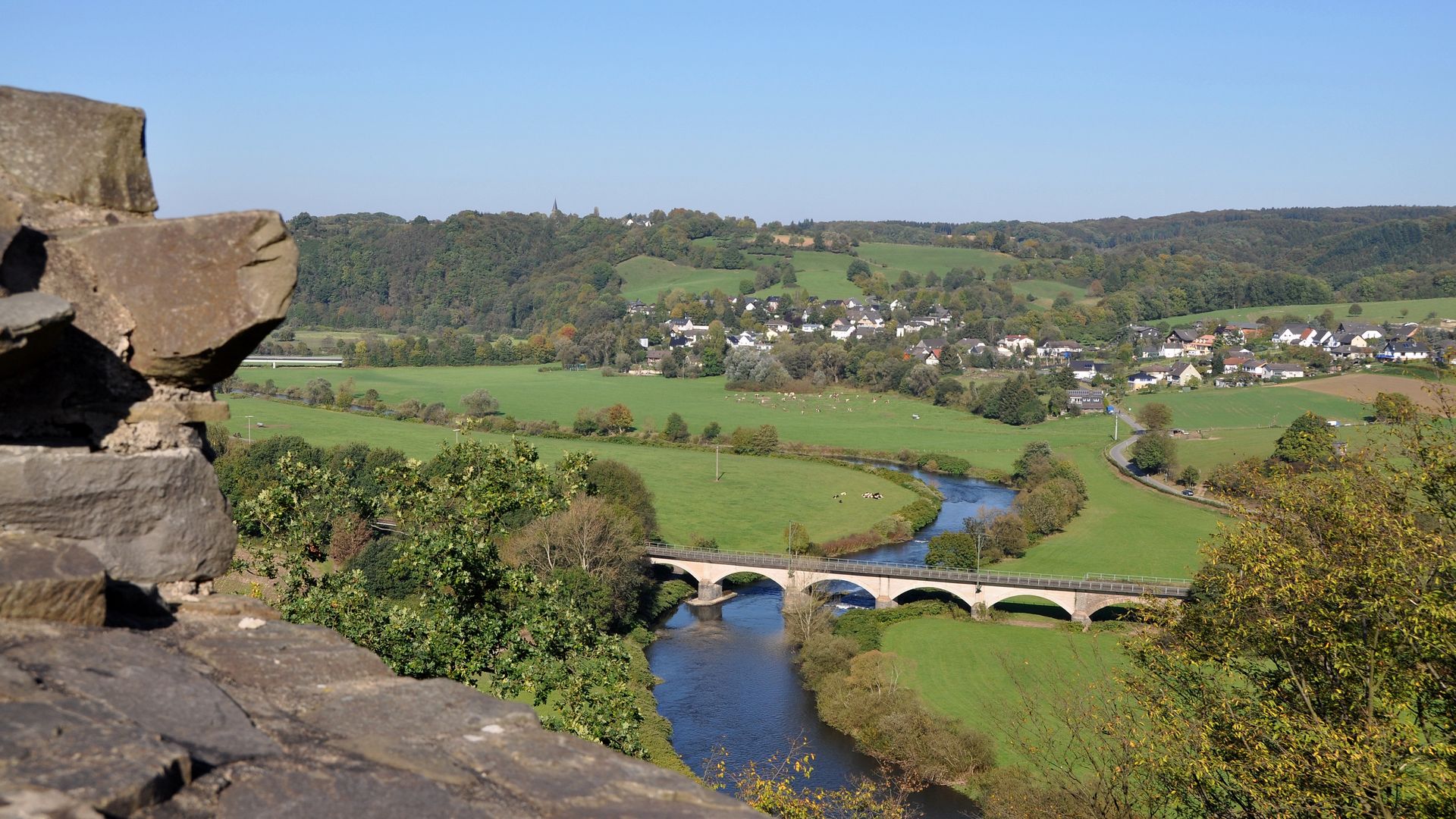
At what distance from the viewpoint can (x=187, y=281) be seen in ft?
20.1

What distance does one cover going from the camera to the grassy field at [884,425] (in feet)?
214

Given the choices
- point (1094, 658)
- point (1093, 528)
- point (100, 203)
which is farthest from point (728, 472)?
point (100, 203)

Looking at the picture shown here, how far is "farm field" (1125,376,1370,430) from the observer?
93000mm

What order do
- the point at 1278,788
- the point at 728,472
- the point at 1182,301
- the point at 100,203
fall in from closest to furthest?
the point at 100,203, the point at 1278,788, the point at 728,472, the point at 1182,301

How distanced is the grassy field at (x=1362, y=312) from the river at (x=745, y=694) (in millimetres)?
127883

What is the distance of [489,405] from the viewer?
100 metres

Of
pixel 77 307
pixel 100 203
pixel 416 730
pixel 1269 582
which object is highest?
pixel 100 203

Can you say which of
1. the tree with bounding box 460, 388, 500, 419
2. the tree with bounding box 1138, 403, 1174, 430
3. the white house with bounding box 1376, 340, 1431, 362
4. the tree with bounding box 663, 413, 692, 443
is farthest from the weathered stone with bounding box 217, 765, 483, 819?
the white house with bounding box 1376, 340, 1431, 362

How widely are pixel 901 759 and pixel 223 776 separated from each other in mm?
34614

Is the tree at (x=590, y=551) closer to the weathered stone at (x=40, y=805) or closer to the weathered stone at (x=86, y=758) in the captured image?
the weathered stone at (x=86, y=758)

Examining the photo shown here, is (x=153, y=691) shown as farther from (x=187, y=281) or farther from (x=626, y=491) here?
(x=626, y=491)

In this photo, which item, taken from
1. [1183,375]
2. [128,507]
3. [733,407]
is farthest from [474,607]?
[1183,375]

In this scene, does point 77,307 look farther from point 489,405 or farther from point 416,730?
point 489,405

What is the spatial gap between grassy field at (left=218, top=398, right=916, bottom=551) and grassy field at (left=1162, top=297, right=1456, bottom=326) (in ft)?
347
